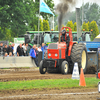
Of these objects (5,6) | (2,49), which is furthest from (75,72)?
(5,6)

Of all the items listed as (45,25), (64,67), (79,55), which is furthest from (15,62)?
(45,25)

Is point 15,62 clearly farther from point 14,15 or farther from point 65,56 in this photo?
point 14,15

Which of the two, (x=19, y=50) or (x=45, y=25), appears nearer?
(x=19, y=50)

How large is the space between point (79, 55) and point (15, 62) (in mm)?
7015

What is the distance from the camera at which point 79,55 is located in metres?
15.6

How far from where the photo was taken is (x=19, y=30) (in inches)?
1874

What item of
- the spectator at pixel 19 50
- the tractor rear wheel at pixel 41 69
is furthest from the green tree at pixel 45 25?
the tractor rear wheel at pixel 41 69

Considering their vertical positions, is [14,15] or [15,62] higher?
[14,15]

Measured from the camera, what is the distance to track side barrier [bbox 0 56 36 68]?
2098cm

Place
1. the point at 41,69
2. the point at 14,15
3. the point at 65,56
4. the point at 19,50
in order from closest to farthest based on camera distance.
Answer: the point at 41,69
the point at 65,56
the point at 19,50
the point at 14,15

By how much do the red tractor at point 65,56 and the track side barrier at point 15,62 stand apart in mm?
5168

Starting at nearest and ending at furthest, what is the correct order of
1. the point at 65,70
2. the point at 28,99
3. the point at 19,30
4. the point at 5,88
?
the point at 28,99 < the point at 5,88 < the point at 65,70 < the point at 19,30

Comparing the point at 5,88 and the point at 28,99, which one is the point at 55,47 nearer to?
the point at 5,88

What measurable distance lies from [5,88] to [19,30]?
37857 millimetres
